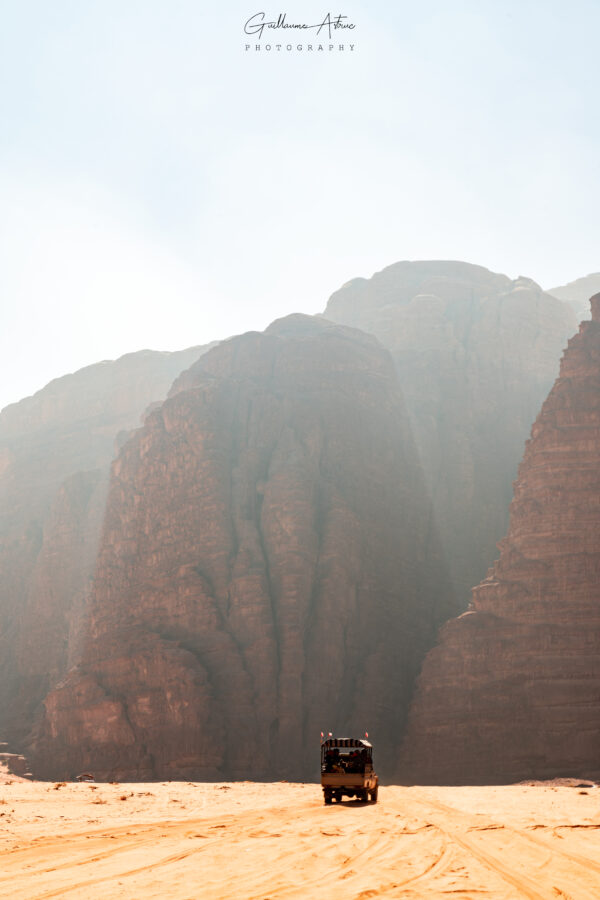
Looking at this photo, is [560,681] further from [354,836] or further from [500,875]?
[500,875]

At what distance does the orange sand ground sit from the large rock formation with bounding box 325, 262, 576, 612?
6985 cm

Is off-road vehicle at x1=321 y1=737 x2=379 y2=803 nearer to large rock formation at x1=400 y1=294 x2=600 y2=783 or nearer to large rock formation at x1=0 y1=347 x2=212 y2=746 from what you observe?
large rock formation at x1=400 y1=294 x2=600 y2=783

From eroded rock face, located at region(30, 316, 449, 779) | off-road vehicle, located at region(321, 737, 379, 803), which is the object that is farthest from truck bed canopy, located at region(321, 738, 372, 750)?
eroded rock face, located at region(30, 316, 449, 779)

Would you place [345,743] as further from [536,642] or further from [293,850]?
[536,642]

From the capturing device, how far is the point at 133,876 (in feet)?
55.5

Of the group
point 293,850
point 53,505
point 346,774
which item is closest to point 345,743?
point 346,774

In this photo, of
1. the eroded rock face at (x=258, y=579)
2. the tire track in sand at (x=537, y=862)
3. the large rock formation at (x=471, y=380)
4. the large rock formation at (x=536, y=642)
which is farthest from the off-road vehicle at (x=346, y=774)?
the large rock formation at (x=471, y=380)

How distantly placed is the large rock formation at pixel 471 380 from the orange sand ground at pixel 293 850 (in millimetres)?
69845

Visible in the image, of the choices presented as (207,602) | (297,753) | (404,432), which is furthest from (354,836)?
(404,432)

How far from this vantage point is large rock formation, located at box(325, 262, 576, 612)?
109938 millimetres

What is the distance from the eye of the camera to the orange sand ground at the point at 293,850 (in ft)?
51.6

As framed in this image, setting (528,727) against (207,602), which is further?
(207,602)

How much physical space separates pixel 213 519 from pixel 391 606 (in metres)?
18.8

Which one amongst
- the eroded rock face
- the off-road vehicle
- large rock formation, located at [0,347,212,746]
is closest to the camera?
the off-road vehicle
